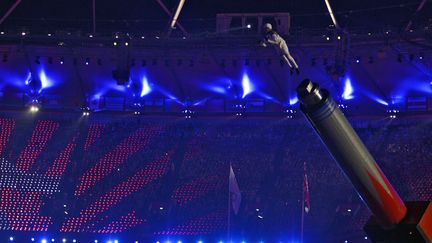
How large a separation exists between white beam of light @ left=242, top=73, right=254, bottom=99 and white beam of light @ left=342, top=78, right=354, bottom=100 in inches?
123

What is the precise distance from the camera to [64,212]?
22578 millimetres

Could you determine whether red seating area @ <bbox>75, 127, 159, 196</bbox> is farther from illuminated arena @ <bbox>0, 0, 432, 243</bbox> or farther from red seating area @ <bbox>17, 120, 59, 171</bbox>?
red seating area @ <bbox>17, 120, 59, 171</bbox>

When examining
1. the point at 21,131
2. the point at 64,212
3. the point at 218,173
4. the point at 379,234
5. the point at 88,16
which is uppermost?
the point at 88,16

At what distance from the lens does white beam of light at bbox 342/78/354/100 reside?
22.0 m

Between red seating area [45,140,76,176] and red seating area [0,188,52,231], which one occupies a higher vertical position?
red seating area [45,140,76,176]

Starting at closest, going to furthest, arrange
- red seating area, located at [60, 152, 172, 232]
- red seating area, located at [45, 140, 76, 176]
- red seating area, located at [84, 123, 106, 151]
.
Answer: red seating area, located at [60, 152, 172, 232] → red seating area, located at [45, 140, 76, 176] → red seating area, located at [84, 123, 106, 151]

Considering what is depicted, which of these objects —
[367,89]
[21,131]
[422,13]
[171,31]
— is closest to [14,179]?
[21,131]

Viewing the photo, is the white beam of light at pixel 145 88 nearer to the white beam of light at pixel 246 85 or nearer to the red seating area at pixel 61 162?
the red seating area at pixel 61 162

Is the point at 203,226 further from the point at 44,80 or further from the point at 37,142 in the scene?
the point at 44,80

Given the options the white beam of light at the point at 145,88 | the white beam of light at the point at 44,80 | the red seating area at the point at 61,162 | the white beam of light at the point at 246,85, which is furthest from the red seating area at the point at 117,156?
the white beam of light at the point at 246,85

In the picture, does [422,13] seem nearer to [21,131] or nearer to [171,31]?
[171,31]

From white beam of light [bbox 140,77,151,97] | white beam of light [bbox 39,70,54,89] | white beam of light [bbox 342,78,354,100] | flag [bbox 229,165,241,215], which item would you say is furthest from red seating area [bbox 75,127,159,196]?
flag [bbox 229,165,241,215]

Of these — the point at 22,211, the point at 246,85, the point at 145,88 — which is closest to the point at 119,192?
the point at 22,211

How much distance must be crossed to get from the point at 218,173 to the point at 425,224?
20.1 meters
